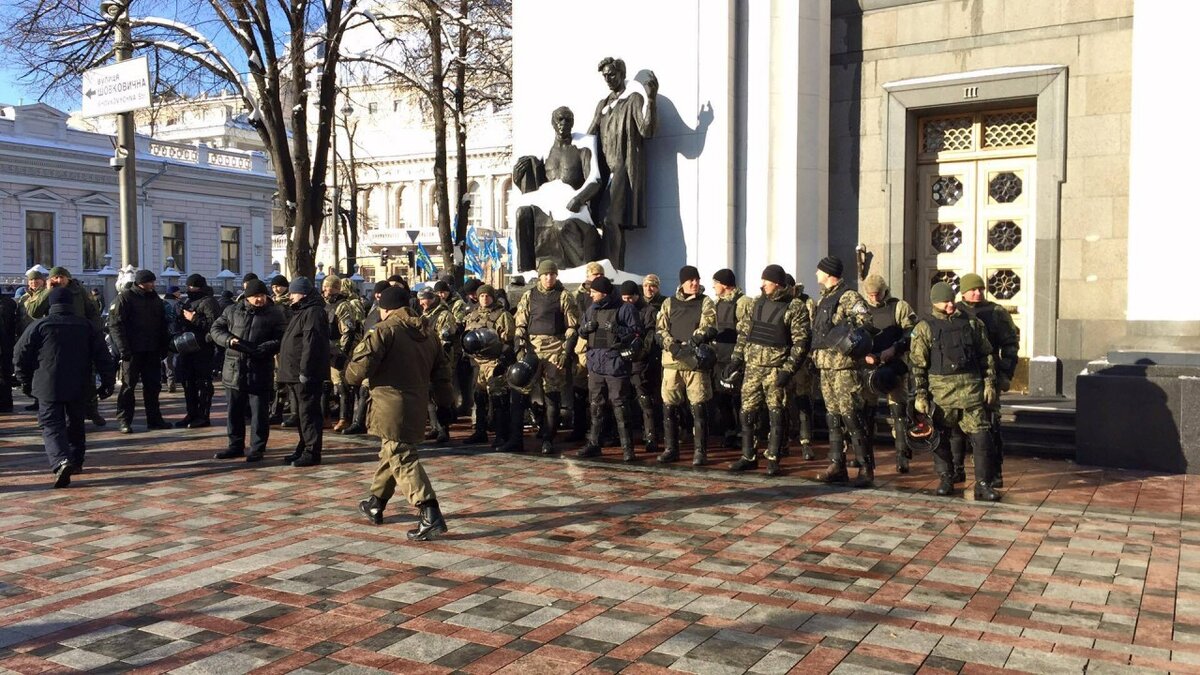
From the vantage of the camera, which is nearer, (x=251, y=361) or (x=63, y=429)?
(x=63, y=429)

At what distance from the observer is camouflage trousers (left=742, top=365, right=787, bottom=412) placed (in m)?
9.29

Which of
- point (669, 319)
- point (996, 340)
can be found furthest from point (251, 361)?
point (996, 340)

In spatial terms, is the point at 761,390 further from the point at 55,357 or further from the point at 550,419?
the point at 55,357

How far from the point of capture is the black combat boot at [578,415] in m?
11.6

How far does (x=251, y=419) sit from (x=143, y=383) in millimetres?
3204

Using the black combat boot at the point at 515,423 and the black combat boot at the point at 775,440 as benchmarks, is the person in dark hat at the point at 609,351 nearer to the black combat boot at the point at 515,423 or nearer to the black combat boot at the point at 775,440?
the black combat boot at the point at 515,423

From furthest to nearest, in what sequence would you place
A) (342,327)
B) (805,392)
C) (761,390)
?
(342,327) → (805,392) → (761,390)

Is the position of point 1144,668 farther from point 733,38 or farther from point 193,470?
point 733,38

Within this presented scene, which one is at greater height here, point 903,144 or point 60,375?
point 903,144

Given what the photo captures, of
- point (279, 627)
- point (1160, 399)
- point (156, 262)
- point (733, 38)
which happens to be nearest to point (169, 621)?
point (279, 627)

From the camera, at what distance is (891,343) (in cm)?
922

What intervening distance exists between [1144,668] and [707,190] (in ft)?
28.6

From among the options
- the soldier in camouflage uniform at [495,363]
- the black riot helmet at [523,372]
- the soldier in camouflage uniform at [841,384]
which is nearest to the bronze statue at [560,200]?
the soldier in camouflage uniform at [495,363]

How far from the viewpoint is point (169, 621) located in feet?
17.8
